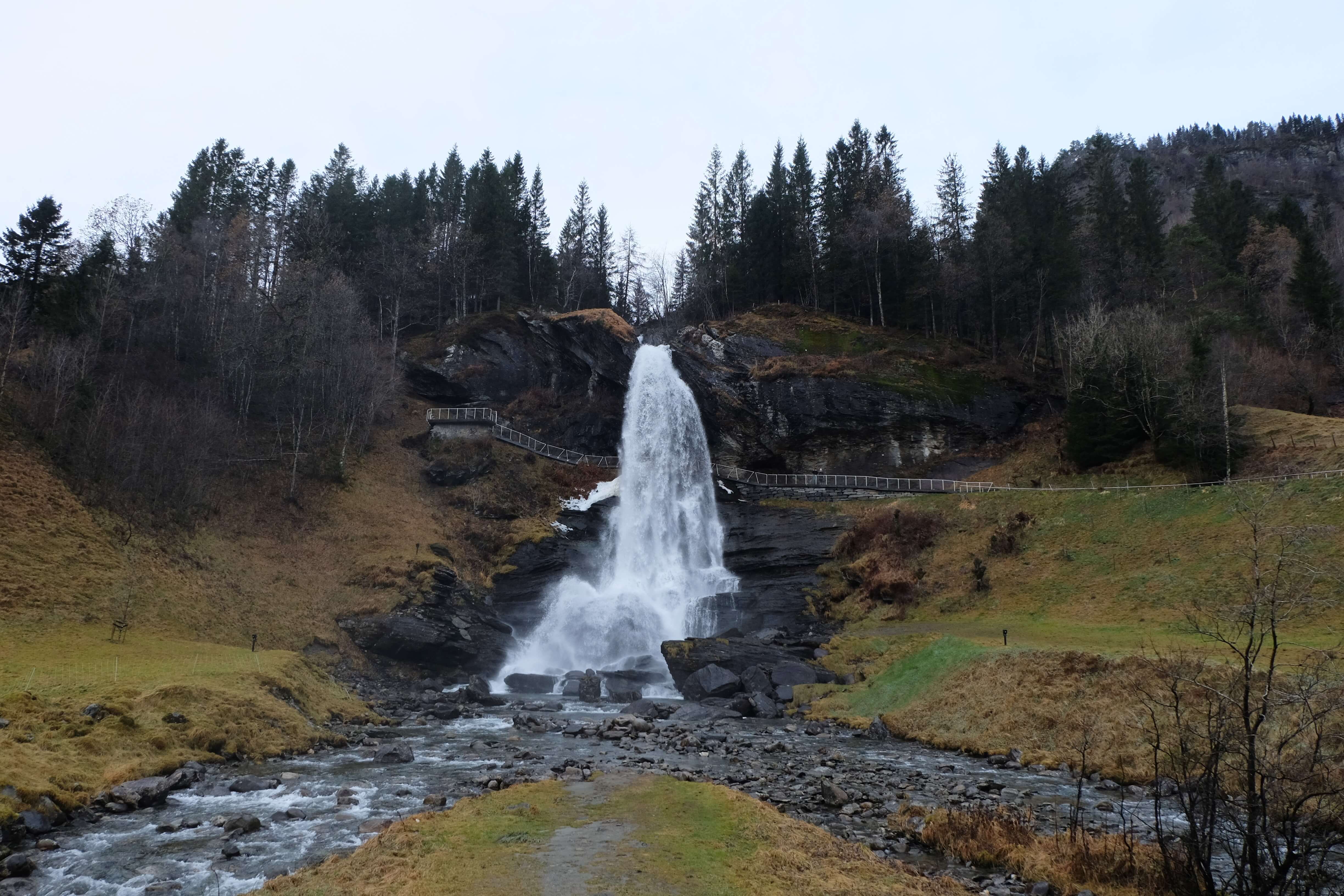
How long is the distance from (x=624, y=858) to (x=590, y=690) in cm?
2293

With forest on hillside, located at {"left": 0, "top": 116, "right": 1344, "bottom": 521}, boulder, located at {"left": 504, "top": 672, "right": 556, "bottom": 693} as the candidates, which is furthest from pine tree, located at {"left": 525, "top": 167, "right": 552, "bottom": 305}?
boulder, located at {"left": 504, "top": 672, "right": 556, "bottom": 693}

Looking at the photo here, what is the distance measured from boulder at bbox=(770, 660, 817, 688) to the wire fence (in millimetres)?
Answer: 18857

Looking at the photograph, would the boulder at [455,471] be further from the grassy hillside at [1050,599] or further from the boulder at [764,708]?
the boulder at [764,708]

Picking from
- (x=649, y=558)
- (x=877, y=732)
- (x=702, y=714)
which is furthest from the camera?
(x=649, y=558)

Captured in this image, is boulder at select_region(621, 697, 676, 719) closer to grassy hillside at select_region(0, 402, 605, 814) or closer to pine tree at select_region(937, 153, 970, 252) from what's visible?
grassy hillside at select_region(0, 402, 605, 814)

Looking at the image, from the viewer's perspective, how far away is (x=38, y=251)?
147 feet

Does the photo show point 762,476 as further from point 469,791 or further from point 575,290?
point 469,791

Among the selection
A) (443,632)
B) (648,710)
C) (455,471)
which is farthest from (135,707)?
(455,471)

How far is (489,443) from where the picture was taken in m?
50.8

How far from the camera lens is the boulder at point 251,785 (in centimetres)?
1518

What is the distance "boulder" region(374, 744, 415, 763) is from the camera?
18.5m

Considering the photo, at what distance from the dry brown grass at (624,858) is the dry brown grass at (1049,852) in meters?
Answer: 1.54

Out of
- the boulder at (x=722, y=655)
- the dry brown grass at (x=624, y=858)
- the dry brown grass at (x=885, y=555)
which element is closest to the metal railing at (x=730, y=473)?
the dry brown grass at (x=885, y=555)

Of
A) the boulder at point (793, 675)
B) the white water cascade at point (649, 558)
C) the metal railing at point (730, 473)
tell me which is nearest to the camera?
the boulder at point (793, 675)
